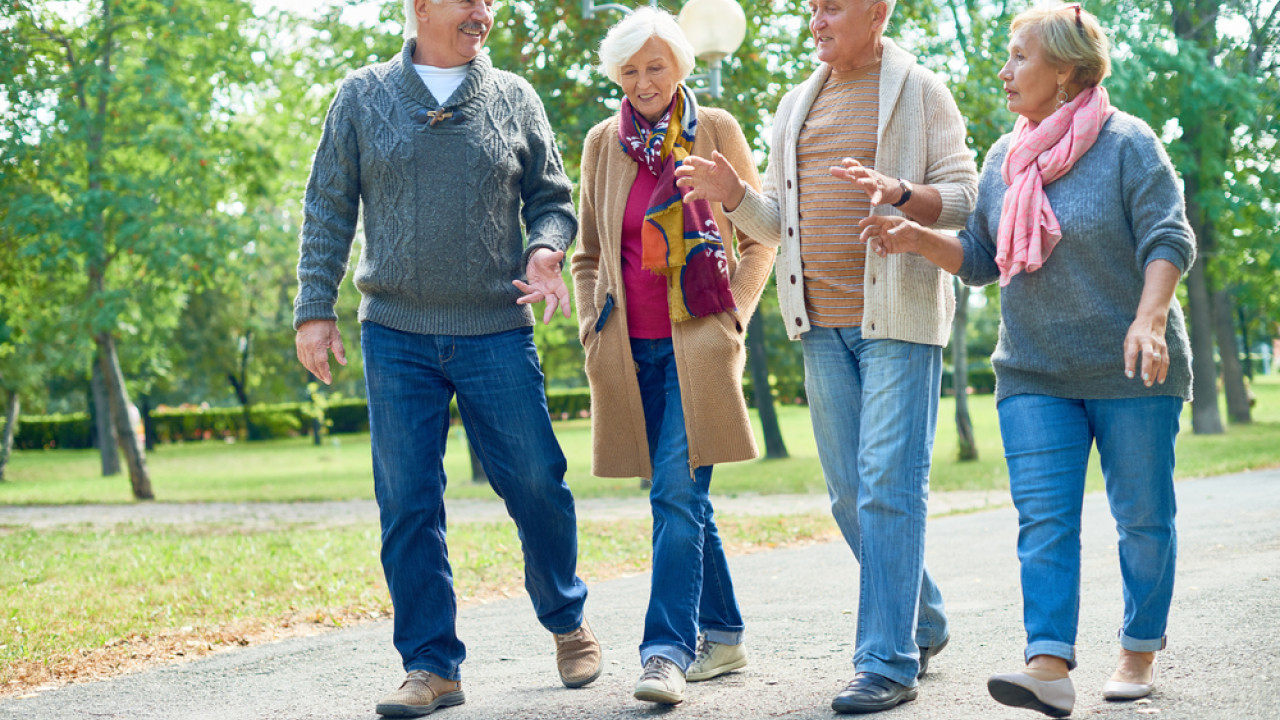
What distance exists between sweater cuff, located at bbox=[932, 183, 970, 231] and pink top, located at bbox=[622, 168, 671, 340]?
908 mm

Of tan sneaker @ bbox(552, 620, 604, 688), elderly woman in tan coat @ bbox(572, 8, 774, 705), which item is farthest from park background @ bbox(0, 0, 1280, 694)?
elderly woman in tan coat @ bbox(572, 8, 774, 705)

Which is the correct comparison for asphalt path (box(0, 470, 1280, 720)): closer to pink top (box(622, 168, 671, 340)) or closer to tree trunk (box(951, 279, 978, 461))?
pink top (box(622, 168, 671, 340))

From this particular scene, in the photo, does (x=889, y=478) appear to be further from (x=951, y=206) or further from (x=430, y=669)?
(x=430, y=669)

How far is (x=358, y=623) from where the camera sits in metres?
6.09

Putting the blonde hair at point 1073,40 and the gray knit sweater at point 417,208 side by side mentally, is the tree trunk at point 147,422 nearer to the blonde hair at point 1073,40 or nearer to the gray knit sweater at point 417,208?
the gray knit sweater at point 417,208

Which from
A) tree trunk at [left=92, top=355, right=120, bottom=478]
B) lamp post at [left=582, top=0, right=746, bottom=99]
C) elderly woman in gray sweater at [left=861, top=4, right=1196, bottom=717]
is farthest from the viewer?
tree trunk at [left=92, top=355, right=120, bottom=478]

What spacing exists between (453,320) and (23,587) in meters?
5.02

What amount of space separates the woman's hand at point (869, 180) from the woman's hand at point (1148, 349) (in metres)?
0.76

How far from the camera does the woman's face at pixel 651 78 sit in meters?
3.85

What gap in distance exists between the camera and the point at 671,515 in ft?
12.4

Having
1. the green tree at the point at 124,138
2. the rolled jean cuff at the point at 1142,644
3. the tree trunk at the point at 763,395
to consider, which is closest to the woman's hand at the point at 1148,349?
the rolled jean cuff at the point at 1142,644

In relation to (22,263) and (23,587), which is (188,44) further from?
(23,587)

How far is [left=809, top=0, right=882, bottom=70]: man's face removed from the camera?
12.2 ft

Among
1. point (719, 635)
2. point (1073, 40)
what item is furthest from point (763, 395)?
point (1073, 40)
